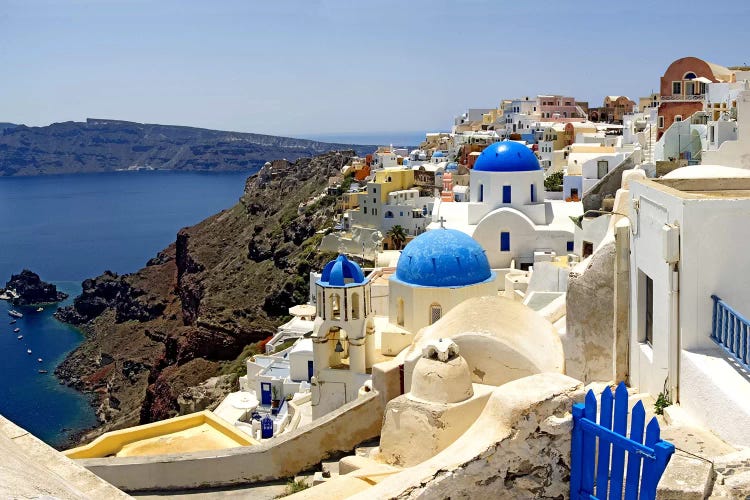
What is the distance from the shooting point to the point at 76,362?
7019 centimetres

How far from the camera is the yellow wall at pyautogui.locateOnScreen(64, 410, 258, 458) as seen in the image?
1095cm

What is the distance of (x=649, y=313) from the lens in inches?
285

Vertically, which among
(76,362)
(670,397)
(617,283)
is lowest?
(76,362)

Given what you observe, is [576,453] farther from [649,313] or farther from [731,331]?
[649,313]

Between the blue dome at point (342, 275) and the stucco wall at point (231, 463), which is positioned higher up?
the blue dome at point (342, 275)

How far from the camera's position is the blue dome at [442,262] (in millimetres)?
16266

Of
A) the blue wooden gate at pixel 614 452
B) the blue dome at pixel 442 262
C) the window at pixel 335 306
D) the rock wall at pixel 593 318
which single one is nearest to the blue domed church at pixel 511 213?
the blue dome at pixel 442 262

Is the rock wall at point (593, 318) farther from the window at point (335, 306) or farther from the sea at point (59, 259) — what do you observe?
the sea at point (59, 259)

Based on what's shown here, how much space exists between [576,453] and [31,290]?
93870 mm

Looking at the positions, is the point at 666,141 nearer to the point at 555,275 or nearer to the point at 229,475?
the point at 555,275

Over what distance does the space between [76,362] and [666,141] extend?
182 feet

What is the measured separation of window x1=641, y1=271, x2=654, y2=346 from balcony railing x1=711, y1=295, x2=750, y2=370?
0.96 metres

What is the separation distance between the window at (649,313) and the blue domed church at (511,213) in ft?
60.7

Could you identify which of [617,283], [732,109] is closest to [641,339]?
[617,283]
